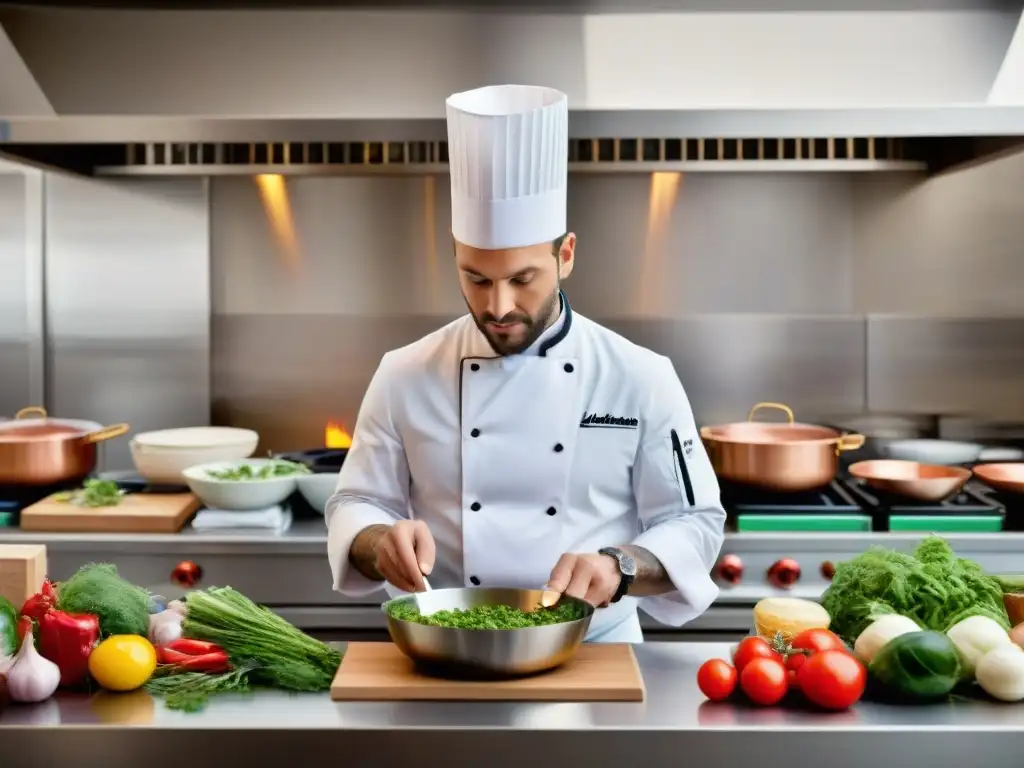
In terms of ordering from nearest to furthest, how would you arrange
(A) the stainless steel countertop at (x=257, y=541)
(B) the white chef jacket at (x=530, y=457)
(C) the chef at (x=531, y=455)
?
(C) the chef at (x=531, y=455), (B) the white chef jacket at (x=530, y=457), (A) the stainless steel countertop at (x=257, y=541)

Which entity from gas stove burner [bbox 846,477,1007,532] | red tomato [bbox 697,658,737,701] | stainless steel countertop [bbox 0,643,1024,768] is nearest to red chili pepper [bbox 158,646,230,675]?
stainless steel countertop [bbox 0,643,1024,768]

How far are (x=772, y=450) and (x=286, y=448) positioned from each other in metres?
1.62

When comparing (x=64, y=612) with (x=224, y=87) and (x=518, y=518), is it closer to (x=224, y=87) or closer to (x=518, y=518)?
(x=518, y=518)

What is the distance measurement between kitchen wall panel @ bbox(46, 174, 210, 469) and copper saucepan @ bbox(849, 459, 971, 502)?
215cm

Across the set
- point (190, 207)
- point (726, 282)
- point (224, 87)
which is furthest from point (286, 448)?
point (726, 282)

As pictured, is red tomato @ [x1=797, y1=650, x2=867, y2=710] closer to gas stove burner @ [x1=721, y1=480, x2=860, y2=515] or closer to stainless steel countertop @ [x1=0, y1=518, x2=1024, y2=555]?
stainless steel countertop @ [x1=0, y1=518, x2=1024, y2=555]

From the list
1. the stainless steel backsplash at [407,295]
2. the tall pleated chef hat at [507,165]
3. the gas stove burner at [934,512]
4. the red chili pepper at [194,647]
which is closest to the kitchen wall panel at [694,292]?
the stainless steel backsplash at [407,295]

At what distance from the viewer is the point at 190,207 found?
12.7ft

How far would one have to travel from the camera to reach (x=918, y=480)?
3205 millimetres

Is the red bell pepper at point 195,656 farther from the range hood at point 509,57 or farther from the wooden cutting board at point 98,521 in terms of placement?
the range hood at point 509,57

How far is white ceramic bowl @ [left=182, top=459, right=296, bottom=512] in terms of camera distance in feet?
10.5

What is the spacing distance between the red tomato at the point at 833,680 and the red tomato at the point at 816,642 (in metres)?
0.05

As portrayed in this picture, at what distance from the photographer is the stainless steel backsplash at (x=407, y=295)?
3.84 metres

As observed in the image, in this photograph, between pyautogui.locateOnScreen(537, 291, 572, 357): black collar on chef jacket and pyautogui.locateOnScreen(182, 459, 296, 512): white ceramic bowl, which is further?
pyautogui.locateOnScreen(182, 459, 296, 512): white ceramic bowl
